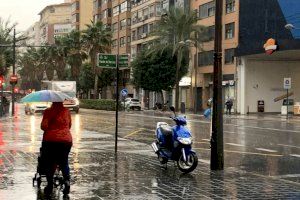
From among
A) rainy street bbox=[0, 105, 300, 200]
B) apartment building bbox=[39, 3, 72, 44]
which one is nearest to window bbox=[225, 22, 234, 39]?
rainy street bbox=[0, 105, 300, 200]

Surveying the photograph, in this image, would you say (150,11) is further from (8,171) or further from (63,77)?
(8,171)

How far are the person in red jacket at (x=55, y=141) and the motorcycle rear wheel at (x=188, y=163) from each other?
11.8 feet

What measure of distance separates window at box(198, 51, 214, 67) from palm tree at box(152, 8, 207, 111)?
9.61 feet

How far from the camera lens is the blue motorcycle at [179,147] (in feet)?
38.5

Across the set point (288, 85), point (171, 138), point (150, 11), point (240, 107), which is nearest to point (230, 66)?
point (240, 107)

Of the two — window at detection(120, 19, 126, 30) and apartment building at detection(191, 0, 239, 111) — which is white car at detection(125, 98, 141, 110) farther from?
window at detection(120, 19, 126, 30)

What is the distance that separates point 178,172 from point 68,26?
147 metres

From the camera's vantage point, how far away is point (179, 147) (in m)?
11.9

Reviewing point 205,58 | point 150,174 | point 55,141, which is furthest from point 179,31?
point 55,141

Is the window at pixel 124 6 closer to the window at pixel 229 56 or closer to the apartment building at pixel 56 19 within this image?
the window at pixel 229 56

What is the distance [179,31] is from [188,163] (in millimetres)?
49255

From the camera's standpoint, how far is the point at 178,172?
38.7 ft

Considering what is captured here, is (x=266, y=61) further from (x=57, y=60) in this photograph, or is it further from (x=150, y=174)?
(x=57, y=60)

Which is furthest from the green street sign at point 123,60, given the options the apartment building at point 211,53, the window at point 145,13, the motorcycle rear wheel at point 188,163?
the window at point 145,13
